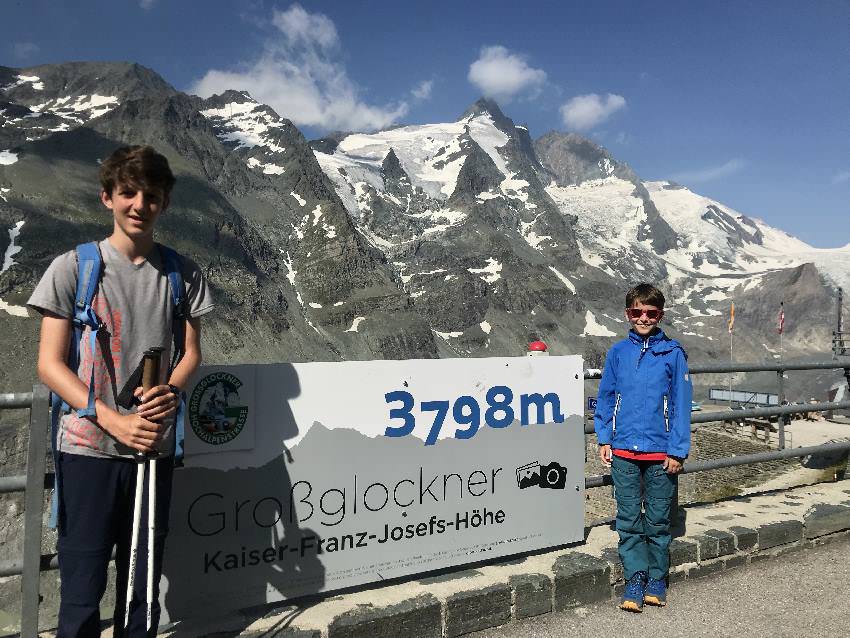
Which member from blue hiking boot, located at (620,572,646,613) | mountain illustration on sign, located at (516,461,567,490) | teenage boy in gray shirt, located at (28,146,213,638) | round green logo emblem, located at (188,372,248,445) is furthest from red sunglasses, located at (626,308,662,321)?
teenage boy in gray shirt, located at (28,146,213,638)

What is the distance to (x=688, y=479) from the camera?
24234 millimetres

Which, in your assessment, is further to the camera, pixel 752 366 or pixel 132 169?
pixel 752 366

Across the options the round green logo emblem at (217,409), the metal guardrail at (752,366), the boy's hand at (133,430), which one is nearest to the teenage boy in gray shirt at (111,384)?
the boy's hand at (133,430)

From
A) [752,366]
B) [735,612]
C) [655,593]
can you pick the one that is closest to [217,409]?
[655,593]

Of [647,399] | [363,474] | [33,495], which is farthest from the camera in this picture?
[647,399]

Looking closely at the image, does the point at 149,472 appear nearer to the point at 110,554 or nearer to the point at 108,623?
the point at 110,554

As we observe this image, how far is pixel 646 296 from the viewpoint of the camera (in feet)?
13.8

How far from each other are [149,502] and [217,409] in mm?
850

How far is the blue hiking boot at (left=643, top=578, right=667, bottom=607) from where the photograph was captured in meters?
3.96

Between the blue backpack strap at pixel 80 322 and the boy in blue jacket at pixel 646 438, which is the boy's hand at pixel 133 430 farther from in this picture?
the boy in blue jacket at pixel 646 438

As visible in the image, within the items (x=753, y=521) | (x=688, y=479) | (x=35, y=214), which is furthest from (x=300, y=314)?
(x=753, y=521)

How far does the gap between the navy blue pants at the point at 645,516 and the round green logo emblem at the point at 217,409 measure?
2.62 metres

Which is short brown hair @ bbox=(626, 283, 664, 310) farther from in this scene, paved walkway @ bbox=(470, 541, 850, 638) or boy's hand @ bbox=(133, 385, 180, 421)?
boy's hand @ bbox=(133, 385, 180, 421)

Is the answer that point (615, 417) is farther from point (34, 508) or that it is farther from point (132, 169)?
point (34, 508)
